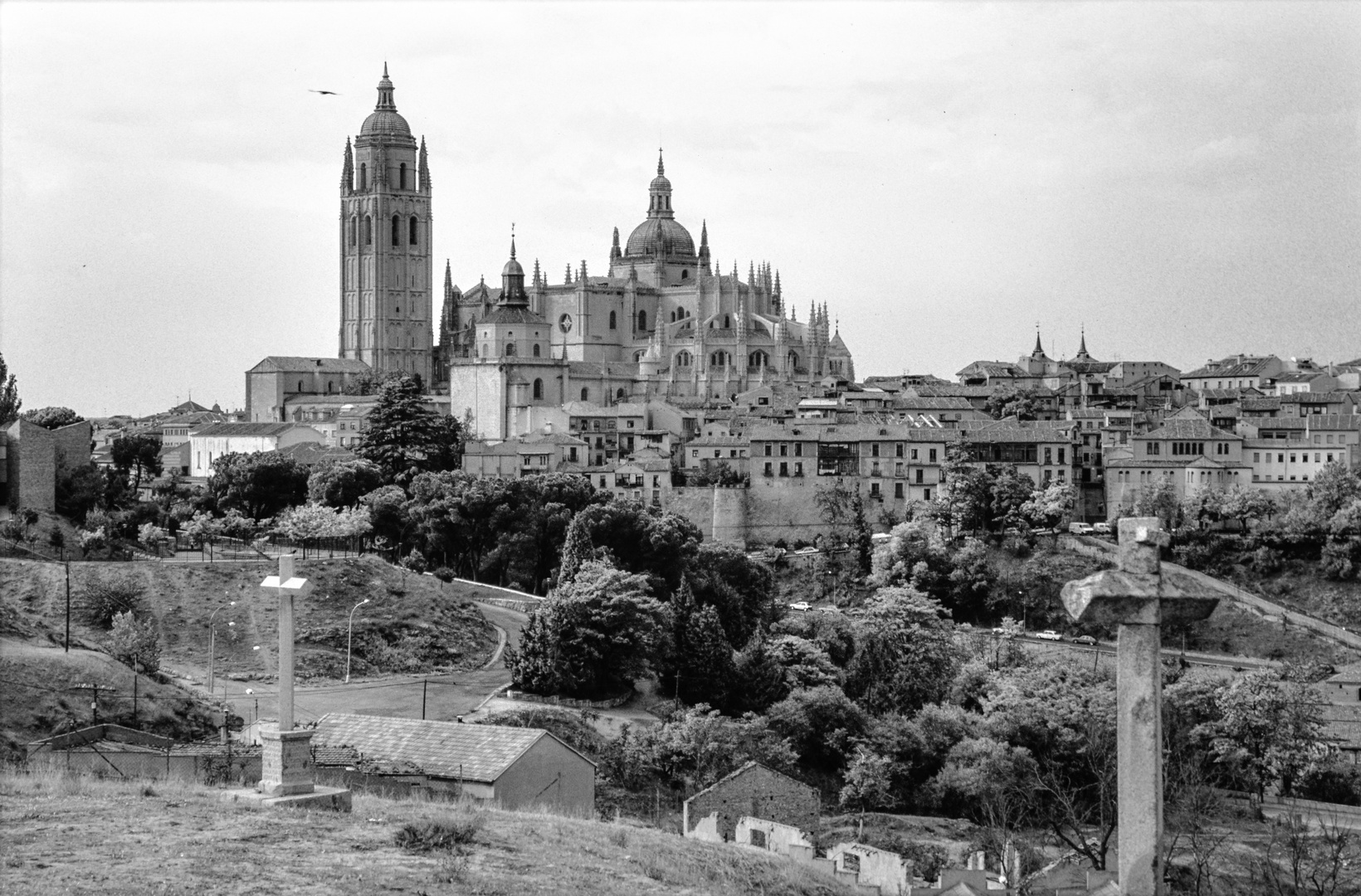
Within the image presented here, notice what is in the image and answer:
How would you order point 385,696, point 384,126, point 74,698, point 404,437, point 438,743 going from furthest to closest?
point 384,126
point 404,437
point 385,696
point 74,698
point 438,743

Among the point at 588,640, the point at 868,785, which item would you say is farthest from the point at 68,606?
the point at 868,785

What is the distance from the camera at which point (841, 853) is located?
20.2 metres

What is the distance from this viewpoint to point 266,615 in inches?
1401

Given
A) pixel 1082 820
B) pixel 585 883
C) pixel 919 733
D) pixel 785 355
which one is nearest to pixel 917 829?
pixel 1082 820

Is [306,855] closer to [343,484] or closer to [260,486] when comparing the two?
[343,484]

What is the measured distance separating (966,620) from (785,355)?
35.6m

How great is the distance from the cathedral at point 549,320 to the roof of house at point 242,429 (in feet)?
26.9

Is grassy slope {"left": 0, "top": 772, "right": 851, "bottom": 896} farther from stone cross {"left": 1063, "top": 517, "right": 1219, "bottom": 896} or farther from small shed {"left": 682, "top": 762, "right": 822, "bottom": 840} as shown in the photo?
small shed {"left": 682, "top": 762, "right": 822, "bottom": 840}

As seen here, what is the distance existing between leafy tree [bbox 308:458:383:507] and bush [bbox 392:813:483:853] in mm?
38971

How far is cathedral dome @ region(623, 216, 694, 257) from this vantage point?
95250mm

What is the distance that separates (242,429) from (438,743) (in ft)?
184

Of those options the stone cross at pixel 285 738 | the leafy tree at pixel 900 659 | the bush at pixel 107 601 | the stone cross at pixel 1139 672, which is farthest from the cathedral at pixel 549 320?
the stone cross at pixel 1139 672

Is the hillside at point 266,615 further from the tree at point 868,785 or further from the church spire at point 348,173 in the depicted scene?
the church spire at point 348,173

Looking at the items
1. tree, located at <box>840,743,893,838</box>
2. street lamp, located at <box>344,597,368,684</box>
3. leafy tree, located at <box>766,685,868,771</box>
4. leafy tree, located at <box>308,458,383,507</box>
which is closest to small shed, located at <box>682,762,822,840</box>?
tree, located at <box>840,743,893,838</box>
